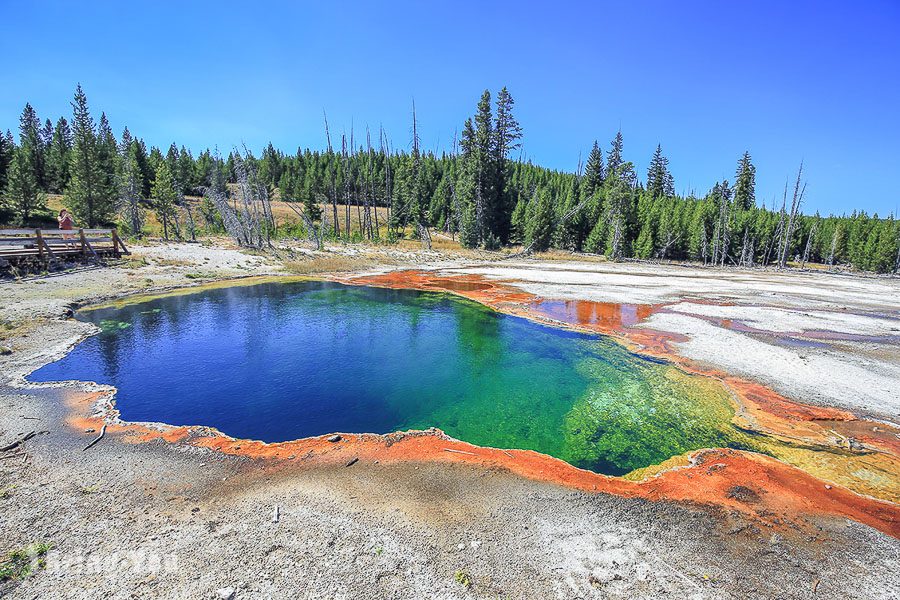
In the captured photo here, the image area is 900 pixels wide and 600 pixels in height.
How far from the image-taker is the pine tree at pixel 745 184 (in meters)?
76.9

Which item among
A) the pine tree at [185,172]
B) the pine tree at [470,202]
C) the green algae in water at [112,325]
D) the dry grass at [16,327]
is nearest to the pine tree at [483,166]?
the pine tree at [470,202]

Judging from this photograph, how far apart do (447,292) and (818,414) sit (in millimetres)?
21460

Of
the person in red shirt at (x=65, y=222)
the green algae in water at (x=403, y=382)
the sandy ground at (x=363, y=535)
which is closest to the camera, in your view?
the sandy ground at (x=363, y=535)

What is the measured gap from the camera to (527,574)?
16.5 ft

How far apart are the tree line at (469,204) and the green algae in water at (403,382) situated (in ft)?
97.8

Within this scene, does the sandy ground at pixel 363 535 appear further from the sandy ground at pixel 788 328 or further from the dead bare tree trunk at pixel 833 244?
the dead bare tree trunk at pixel 833 244

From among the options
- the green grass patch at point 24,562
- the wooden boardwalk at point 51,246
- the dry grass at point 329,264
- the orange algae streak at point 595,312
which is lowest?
the green grass patch at point 24,562

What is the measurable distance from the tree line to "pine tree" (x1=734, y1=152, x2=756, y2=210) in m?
0.24

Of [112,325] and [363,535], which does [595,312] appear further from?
[112,325]

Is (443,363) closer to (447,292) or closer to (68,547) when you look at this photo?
(68,547)

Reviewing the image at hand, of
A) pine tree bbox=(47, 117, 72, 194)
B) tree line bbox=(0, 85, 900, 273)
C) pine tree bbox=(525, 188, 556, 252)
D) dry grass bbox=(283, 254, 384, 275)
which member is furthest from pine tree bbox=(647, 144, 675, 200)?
pine tree bbox=(47, 117, 72, 194)

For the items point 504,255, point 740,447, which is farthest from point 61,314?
point 504,255

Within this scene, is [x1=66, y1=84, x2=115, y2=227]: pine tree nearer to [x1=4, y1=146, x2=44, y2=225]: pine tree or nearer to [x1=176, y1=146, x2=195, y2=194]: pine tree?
[x1=4, y1=146, x2=44, y2=225]: pine tree

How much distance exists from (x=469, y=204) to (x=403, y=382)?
4897 cm
